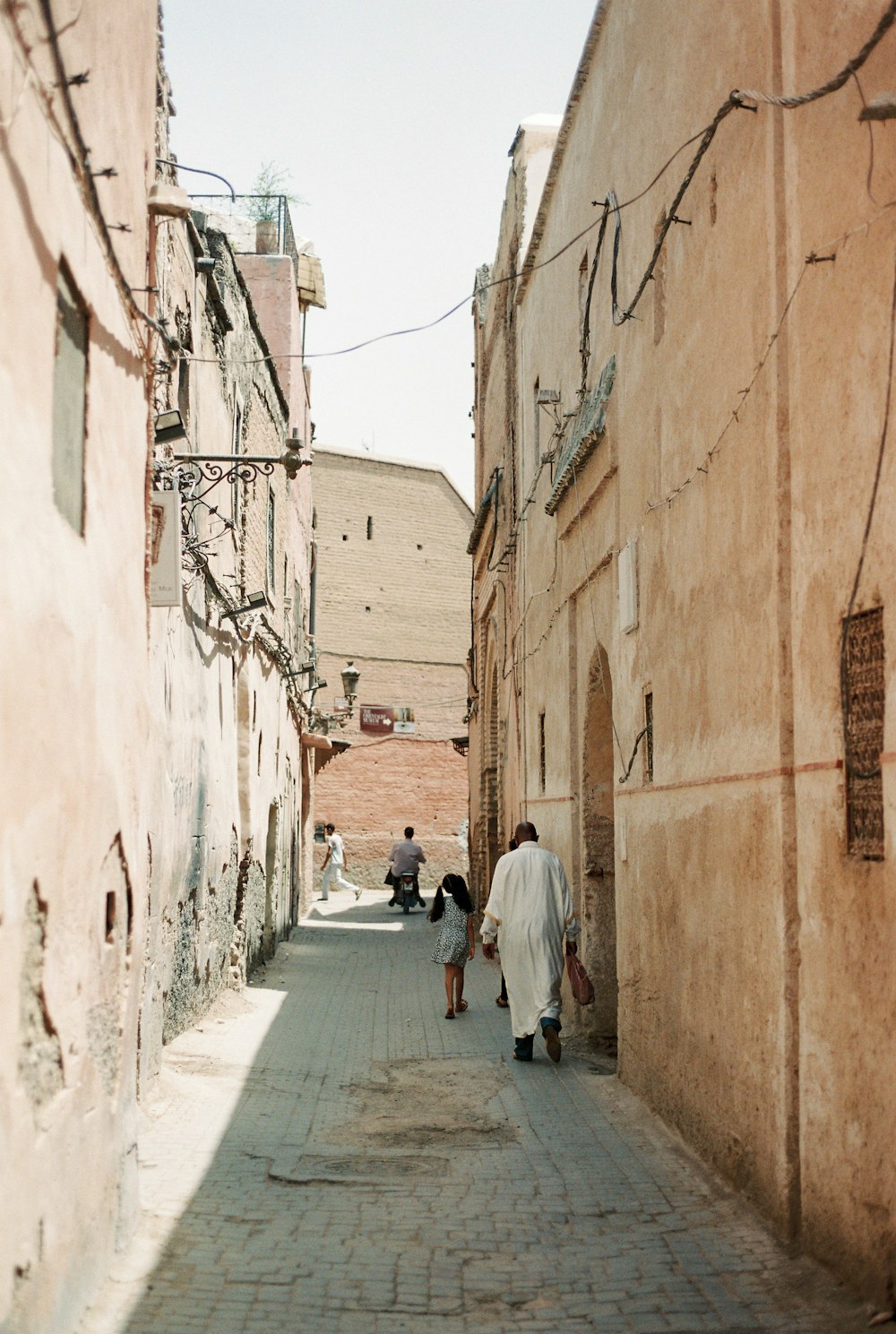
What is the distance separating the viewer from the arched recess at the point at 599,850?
9.97m

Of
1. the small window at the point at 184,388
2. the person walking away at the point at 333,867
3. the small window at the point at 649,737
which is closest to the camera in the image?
the small window at the point at 649,737

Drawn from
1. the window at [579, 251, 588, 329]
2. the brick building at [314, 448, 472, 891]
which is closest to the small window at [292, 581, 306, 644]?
the window at [579, 251, 588, 329]

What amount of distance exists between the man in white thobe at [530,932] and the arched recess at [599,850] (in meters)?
0.39

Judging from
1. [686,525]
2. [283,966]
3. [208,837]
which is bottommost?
[283,966]

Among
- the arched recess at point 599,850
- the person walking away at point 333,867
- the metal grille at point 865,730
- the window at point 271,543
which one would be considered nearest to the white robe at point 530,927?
the arched recess at point 599,850

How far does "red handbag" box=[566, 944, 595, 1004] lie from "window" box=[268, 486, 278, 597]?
31.2ft

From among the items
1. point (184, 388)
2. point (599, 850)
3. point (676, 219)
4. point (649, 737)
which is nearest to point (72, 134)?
point (676, 219)

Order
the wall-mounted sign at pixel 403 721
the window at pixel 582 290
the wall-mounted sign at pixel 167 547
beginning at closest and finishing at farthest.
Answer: the wall-mounted sign at pixel 167 547, the window at pixel 582 290, the wall-mounted sign at pixel 403 721

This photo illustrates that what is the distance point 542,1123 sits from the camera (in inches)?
288

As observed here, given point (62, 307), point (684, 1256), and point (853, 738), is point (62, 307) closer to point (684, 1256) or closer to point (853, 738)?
point (853, 738)

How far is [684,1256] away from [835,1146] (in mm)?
792

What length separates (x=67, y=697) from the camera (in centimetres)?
405

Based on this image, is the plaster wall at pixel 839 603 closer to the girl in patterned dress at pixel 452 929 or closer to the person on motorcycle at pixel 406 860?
the girl in patterned dress at pixel 452 929

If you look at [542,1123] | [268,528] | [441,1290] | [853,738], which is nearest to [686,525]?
[853,738]
